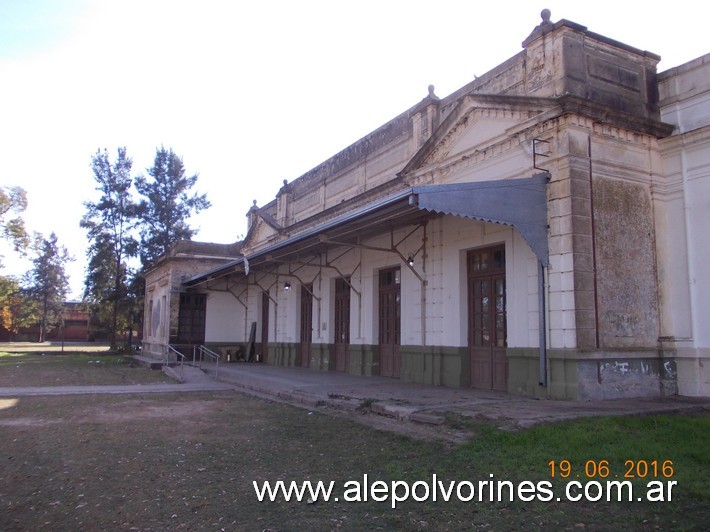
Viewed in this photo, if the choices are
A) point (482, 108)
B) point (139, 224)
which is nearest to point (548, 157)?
point (482, 108)

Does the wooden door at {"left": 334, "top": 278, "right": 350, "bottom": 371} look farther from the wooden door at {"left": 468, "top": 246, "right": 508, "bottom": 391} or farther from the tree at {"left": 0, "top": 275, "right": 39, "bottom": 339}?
the tree at {"left": 0, "top": 275, "right": 39, "bottom": 339}

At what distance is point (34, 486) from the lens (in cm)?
531

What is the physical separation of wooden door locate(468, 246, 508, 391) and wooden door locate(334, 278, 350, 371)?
553 centimetres

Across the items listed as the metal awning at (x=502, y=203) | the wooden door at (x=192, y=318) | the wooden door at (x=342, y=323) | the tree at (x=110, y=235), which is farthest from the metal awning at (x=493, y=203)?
the tree at (x=110, y=235)

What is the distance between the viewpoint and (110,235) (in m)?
34.8

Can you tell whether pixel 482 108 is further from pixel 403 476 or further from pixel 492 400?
pixel 403 476

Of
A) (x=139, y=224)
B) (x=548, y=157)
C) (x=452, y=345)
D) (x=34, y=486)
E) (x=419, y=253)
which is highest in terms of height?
(x=139, y=224)

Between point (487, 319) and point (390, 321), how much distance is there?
12.7 feet

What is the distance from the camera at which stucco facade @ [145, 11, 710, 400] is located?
923 cm

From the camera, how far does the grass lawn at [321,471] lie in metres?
4.30

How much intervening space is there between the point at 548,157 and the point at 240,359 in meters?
17.0
